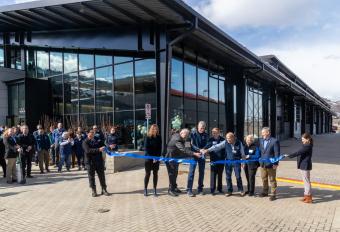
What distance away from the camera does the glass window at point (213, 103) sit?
21500 mm

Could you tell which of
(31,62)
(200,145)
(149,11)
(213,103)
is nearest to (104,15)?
(149,11)

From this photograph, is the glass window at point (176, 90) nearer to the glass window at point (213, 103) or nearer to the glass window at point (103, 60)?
the glass window at point (103, 60)

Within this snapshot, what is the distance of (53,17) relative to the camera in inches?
672

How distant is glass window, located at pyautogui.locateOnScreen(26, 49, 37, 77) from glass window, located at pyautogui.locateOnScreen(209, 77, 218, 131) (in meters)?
11.0

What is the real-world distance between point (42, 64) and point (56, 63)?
1468 millimetres

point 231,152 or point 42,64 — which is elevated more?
point 42,64

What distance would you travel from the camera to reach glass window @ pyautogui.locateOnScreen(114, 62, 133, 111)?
1734cm

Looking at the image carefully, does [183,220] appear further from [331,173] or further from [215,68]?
[215,68]

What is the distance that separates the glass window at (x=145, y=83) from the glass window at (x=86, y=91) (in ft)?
11.1

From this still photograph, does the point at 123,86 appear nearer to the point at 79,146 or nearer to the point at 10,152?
the point at 79,146

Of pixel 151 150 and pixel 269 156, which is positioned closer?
pixel 269 156

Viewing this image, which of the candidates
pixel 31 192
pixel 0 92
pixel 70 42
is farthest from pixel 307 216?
pixel 0 92

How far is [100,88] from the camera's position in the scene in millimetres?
18750

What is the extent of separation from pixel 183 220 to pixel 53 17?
1341 centimetres
